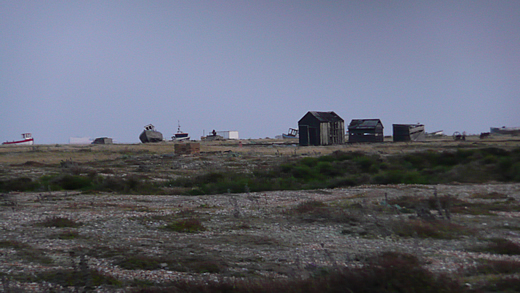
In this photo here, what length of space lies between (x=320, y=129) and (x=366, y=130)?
8880mm

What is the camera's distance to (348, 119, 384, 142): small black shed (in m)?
57.2

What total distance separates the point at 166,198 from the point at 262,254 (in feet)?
34.5

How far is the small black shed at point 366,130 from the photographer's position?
57.2 meters

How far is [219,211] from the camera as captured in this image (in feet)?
46.5

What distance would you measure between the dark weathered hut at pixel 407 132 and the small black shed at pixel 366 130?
7.23 ft

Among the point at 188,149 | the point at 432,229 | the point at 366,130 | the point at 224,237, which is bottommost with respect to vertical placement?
the point at 224,237

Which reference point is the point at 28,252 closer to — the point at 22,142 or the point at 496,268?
the point at 496,268

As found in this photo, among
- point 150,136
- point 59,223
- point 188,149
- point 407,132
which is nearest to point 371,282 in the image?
point 59,223

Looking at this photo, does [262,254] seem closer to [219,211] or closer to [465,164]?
[219,211]

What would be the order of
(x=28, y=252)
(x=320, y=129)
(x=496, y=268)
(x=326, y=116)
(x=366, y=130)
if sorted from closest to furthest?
(x=496, y=268)
(x=28, y=252)
(x=320, y=129)
(x=326, y=116)
(x=366, y=130)

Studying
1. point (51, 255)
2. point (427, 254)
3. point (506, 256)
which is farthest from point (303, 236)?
point (51, 255)

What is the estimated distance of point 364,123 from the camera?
194 ft

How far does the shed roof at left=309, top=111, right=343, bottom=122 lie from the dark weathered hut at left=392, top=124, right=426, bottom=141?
27.8 feet

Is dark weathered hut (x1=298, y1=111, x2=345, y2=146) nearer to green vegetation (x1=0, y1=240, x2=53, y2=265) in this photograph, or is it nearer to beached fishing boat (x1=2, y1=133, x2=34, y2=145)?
green vegetation (x1=0, y1=240, x2=53, y2=265)
